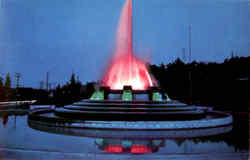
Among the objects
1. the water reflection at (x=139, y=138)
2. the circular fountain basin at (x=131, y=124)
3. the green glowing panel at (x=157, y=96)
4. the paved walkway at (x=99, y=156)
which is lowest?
the water reflection at (x=139, y=138)

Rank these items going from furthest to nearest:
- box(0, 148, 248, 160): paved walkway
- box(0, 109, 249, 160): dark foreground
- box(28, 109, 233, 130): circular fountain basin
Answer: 1. box(28, 109, 233, 130): circular fountain basin
2. box(0, 109, 249, 160): dark foreground
3. box(0, 148, 248, 160): paved walkway

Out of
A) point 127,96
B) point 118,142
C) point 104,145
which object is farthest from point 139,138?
point 127,96

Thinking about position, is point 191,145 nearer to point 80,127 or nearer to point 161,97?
point 80,127

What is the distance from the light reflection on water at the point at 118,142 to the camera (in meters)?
10.7

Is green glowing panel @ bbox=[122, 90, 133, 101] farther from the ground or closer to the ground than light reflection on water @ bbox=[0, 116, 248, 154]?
farther from the ground

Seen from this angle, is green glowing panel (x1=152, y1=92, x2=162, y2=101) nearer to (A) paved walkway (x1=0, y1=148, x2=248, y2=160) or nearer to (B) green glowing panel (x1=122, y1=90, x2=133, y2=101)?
(B) green glowing panel (x1=122, y1=90, x2=133, y2=101)

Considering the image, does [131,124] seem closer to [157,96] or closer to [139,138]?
[139,138]

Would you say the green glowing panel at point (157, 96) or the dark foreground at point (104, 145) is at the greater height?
the green glowing panel at point (157, 96)

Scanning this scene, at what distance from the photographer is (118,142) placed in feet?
39.4

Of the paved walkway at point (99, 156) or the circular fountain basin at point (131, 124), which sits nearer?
the paved walkway at point (99, 156)

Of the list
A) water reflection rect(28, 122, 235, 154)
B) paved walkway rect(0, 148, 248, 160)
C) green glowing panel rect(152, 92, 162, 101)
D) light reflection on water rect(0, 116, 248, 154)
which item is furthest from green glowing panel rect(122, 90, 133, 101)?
paved walkway rect(0, 148, 248, 160)

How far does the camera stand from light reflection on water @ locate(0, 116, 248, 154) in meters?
10.7

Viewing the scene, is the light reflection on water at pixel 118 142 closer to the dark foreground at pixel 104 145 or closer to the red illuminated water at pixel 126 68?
the dark foreground at pixel 104 145

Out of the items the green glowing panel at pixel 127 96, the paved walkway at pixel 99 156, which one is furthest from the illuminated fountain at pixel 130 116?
the paved walkway at pixel 99 156
